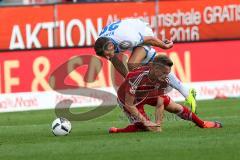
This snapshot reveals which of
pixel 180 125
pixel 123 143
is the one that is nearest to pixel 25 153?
pixel 123 143

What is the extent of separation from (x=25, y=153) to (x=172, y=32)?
13275 millimetres

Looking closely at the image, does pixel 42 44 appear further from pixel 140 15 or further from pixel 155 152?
pixel 155 152

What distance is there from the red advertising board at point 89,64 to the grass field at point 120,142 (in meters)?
4.69

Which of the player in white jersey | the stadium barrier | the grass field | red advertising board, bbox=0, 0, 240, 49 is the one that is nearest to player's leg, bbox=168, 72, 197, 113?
the grass field

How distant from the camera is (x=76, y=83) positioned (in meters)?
20.6

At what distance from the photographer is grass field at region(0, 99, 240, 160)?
10.4 m

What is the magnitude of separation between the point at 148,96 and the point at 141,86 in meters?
0.25

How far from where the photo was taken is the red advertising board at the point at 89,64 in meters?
20.4

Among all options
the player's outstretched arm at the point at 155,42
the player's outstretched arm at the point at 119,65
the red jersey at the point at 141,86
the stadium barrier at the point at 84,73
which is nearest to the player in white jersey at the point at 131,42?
the player's outstretched arm at the point at 155,42

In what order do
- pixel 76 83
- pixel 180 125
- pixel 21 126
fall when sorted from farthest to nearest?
1. pixel 76 83
2. pixel 21 126
3. pixel 180 125

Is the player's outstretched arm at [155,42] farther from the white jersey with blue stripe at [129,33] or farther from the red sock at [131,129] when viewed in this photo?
the red sock at [131,129]

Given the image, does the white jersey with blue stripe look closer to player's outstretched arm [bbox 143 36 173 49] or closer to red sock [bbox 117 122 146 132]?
player's outstretched arm [bbox 143 36 173 49]

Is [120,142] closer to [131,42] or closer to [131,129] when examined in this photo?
[131,129]

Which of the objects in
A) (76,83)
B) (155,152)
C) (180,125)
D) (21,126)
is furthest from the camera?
(76,83)
